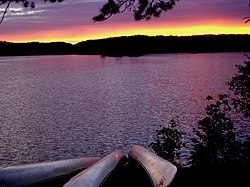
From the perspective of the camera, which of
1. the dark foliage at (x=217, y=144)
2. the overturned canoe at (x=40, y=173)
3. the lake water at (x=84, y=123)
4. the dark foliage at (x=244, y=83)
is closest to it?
the overturned canoe at (x=40, y=173)

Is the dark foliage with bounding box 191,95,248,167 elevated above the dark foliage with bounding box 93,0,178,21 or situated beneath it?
situated beneath

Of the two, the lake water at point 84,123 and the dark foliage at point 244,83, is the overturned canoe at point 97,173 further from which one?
the lake water at point 84,123

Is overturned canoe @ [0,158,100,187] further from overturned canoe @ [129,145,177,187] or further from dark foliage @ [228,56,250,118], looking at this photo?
dark foliage @ [228,56,250,118]

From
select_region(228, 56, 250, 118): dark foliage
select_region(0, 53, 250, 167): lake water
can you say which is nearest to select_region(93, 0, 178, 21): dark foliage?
select_region(228, 56, 250, 118): dark foliage

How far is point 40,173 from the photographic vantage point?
22.0 feet

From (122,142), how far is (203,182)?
18.7 meters

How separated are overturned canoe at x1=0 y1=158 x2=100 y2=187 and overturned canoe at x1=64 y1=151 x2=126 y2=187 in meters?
0.63

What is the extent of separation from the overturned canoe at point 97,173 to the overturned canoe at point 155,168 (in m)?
0.41

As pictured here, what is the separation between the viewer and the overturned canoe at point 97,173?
571 centimetres

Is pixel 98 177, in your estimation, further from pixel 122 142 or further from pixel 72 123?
pixel 72 123

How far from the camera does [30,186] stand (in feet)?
21.2

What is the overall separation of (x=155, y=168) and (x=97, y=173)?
1268mm

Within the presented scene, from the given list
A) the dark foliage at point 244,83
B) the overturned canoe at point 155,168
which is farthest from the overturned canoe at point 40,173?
the dark foliage at point 244,83

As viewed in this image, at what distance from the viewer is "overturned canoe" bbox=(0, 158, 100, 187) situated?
628cm
